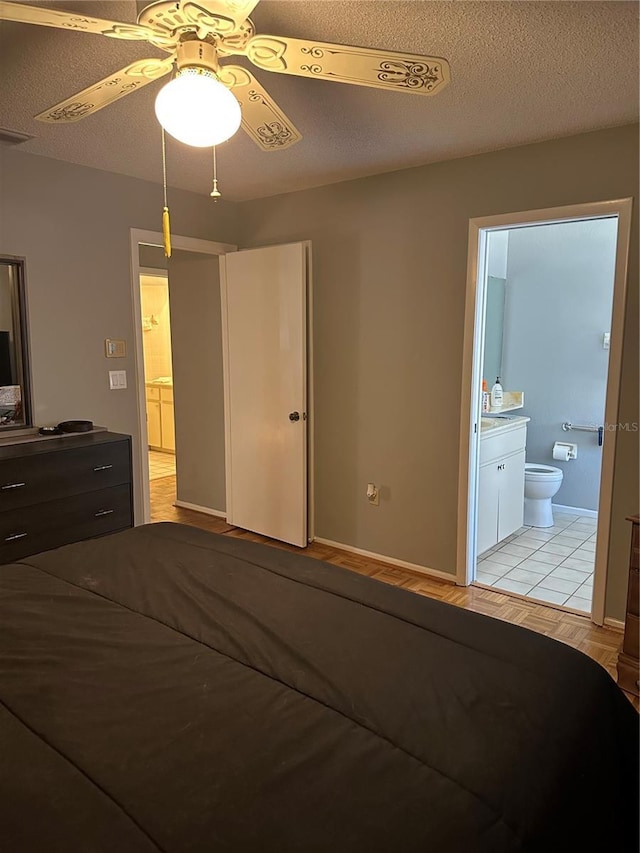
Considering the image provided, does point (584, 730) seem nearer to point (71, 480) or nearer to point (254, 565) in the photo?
point (254, 565)

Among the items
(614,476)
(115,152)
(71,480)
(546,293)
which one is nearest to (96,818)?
(71,480)

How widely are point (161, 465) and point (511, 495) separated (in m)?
3.98

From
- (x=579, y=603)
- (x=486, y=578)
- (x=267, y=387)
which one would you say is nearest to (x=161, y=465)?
(x=267, y=387)

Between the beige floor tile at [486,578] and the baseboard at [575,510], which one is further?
the baseboard at [575,510]

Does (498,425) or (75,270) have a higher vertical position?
(75,270)

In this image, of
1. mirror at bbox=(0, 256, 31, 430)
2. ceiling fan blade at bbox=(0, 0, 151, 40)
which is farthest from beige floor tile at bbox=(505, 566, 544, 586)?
ceiling fan blade at bbox=(0, 0, 151, 40)

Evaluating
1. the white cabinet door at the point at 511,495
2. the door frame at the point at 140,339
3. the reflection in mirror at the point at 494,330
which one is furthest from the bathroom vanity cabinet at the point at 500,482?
the door frame at the point at 140,339

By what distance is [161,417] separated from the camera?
7.11 metres

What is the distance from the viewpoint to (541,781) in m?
1.00

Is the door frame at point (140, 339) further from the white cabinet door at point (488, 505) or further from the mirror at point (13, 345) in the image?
the white cabinet door at point (488, 505)

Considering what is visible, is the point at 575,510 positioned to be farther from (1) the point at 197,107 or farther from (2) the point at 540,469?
(1) the point at 197,107

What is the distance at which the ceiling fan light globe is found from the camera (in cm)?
143

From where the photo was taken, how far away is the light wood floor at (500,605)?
8.89 ft

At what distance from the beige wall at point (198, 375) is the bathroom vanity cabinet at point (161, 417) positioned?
2230 mm
